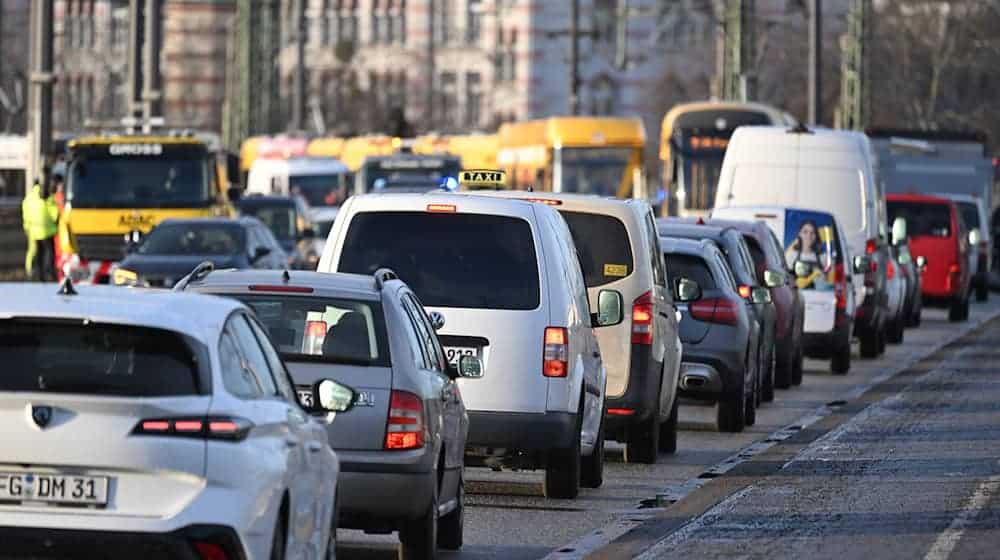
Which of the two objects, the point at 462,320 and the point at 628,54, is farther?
the point at 628,54

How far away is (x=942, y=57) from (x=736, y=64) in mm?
27610

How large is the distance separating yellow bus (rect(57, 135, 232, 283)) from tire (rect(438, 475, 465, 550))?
25.6 metres

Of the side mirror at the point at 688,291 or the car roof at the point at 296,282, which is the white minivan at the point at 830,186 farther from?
the car roof at the point at 296,282

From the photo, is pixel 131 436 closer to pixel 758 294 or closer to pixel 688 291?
pixel 688 291

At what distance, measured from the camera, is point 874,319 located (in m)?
32.3

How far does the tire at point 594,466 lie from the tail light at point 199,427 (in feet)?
24.3

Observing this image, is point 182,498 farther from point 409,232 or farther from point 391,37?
point 391,37

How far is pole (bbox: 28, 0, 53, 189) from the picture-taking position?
4244 centimetres

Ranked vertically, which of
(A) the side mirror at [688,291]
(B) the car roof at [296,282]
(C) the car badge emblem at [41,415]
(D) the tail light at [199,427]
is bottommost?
(A) the side mirror at [688,291]

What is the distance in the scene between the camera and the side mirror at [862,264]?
98.9 ft

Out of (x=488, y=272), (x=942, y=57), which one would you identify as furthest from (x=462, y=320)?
(x=942, y=57)

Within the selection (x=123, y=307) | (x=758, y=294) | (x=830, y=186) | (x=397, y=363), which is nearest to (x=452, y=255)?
(x=397, y=363)

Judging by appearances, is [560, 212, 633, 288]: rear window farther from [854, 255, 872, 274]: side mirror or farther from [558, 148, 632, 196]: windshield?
[558, 148, 632, 196]: windshield

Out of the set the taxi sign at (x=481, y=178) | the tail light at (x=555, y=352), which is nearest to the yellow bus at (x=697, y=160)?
the taxi sign at (x=481, y=178)
